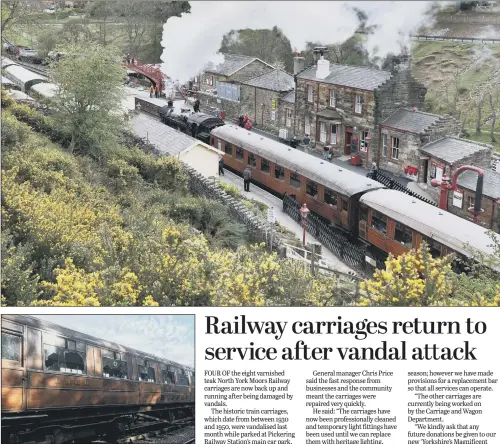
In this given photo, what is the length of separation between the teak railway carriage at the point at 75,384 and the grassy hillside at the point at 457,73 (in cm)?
549

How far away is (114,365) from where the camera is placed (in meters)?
7.37

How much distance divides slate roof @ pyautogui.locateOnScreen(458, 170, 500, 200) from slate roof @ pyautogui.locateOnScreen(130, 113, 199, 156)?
14.7ft

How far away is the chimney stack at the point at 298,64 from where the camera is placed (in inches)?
424

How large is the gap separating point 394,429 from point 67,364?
342 cm

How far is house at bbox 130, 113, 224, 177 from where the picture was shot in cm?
1145

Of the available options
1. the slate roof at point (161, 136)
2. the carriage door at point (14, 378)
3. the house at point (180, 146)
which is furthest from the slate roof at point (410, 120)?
the carriage door at point (14, 378)

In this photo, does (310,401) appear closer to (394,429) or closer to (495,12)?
(394,429)

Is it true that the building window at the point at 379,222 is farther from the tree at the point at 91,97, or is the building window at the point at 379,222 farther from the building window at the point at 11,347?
the building window at the point at 11,347

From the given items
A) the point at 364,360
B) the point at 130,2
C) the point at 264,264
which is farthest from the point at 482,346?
the point at 130,2

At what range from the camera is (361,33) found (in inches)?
389

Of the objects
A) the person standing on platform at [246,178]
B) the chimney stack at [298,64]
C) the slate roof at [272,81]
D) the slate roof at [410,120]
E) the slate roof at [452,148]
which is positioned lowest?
the person standing on platform at [246,178]

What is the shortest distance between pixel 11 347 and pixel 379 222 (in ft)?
21.4

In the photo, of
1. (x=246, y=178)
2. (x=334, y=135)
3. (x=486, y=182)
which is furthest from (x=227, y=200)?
(x=486, y=182)

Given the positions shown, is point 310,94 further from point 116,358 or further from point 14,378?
point 14,378
